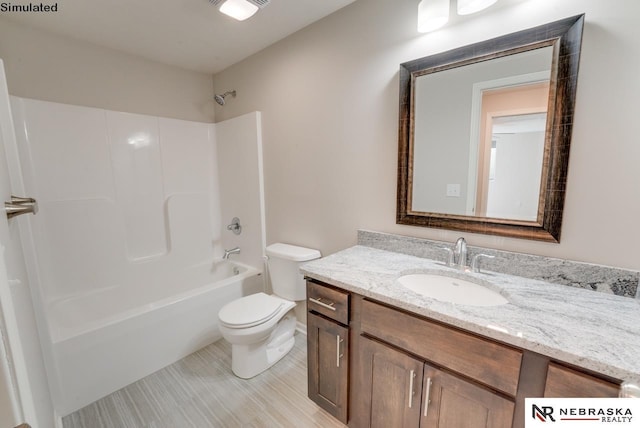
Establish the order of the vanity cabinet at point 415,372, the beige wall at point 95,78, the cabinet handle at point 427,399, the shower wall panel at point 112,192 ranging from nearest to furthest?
the vanity cabinet at point 415,372 < the cabinet handle at point 427,399 < the beige wall at point 95,78 < the shower wall panel at point 112,192

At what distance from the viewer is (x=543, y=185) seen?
115cm

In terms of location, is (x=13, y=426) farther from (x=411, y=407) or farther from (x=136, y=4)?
(x=136, y=4)

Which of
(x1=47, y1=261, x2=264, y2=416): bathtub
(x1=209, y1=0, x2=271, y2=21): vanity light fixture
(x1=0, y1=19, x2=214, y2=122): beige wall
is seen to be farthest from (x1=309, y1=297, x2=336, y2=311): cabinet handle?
(x1=0, y1=19, x2=214, y2=122): beige wall

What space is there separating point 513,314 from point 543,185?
0.62m

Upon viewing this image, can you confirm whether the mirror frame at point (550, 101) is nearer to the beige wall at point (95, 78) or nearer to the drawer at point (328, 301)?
the drawer at point (328, 301)

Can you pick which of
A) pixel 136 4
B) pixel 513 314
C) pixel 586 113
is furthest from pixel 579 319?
pixel 136 4

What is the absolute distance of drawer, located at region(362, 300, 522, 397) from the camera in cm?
82

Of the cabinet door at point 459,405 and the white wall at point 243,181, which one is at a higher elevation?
the white wall at point 243,181

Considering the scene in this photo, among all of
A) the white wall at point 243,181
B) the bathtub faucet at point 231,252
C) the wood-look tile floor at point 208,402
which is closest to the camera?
the wood-look tile floor at point 208,402

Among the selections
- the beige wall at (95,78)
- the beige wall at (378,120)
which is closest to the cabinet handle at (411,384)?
the beige wall at (378,120)

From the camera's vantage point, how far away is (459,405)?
92 centimetres

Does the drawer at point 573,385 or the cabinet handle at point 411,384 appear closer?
the drawer at point 573,385

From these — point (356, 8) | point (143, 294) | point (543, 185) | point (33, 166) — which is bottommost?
point (143, 294)

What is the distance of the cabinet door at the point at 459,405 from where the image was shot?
0.84 m
